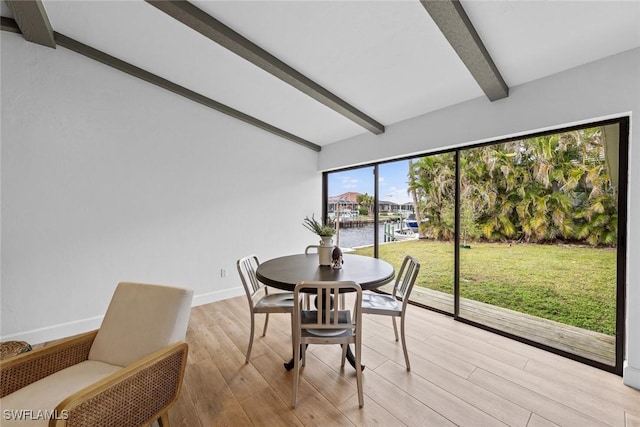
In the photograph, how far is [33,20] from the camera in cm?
220

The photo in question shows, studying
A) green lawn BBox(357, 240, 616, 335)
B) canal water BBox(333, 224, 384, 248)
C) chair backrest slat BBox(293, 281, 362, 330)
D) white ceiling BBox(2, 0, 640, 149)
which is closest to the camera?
chair backrest slat BBox(293, 281, 362, 330)

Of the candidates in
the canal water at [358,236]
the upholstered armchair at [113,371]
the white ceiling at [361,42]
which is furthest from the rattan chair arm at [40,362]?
the canal water at [358,236]

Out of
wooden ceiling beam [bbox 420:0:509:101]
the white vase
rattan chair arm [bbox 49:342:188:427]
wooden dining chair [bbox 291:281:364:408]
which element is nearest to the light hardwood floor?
wooden dining chair [bbox 291:281:364:408]

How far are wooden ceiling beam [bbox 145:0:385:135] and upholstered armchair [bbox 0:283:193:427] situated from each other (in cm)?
207

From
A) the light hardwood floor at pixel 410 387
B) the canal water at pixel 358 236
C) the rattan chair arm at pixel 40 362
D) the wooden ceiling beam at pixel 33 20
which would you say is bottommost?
the light hardwood floor at pixel 410 387

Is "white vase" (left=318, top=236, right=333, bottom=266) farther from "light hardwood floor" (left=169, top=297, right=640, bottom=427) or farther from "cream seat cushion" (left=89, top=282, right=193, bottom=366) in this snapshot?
"cream seat cushion" (left=89, top=282, right=193, bottom=366)

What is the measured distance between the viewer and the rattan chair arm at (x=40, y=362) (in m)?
1.19

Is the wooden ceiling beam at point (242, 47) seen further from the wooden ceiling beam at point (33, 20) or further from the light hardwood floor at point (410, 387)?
the light hardwood floor at point (410, 387)

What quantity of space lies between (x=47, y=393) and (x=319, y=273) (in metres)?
1.59

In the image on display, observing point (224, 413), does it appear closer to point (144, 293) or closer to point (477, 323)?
point (144, 293)

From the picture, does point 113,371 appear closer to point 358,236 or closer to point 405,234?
point 358,236

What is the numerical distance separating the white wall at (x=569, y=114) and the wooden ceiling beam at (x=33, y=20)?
3.81m

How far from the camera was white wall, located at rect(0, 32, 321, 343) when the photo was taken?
7.86 ft

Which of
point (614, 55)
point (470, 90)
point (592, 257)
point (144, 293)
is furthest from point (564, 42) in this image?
point (144, 293)
